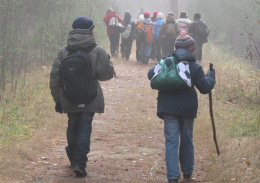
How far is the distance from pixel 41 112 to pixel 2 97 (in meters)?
1.57

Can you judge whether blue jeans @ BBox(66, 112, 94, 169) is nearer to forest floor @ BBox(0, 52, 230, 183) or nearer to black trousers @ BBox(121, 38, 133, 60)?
forest floor @ BBox(0, 52, 230, 183)

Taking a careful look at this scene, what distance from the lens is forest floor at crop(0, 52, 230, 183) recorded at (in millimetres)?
6172

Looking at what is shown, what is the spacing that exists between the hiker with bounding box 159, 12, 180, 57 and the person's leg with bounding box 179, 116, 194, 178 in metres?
12.1

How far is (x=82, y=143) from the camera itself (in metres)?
6.00

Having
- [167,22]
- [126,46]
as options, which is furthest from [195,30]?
[126,46]

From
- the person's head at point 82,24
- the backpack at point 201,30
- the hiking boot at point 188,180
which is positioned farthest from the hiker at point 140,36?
the hiking boot at point 188,180

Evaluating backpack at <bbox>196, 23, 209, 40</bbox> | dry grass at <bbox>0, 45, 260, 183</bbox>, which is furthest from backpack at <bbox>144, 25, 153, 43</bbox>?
dry grass at <bbox>0, 45, 260, 183</bbox>

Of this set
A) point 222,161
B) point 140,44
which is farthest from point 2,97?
point 140,44

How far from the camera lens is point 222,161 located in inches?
255

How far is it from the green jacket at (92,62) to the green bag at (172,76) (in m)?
0.75

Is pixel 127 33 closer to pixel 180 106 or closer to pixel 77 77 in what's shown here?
pixel 77 77

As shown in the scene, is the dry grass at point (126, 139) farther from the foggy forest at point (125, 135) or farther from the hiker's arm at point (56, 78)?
the hiker's arm at point (56, 78)

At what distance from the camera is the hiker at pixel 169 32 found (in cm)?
1761

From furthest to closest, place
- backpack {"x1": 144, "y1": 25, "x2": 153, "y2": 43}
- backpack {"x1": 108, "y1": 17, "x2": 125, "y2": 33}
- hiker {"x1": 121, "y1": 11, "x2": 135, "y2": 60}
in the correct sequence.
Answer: hiker {"x1": 121, "y1": 11, "x2": 135, "y2": 60}, backpack {"x1": 108, "y1": 17, "x2": 125, "y2": 33}, backpack {"x1": 144, "y1": 25, "x2": 153, "y2": 43}
